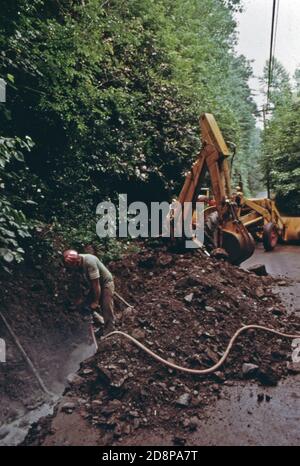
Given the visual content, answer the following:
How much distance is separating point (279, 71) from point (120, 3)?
46.3 m

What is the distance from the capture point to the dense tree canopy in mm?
5680

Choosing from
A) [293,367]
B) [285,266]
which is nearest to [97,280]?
[293,367]

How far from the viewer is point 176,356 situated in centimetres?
475

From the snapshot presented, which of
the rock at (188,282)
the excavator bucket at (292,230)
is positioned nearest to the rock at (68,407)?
the rock at (188,282)

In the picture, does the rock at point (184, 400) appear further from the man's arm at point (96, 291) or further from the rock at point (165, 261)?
the rock at point (165, 261)

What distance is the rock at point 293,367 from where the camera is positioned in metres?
4.59

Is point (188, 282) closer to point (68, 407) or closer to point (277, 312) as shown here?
point (277, 312)

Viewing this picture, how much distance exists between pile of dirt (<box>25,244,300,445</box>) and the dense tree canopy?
2522 mm

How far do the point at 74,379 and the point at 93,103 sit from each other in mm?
4991

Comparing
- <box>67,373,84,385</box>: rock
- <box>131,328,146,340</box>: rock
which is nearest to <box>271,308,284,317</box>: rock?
<box>131,328,146,340</box>: rock

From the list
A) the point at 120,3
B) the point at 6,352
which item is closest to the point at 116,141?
the point at 120,3

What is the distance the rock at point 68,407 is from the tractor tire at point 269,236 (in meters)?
9.70

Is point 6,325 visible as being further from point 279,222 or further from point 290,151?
point 290,151

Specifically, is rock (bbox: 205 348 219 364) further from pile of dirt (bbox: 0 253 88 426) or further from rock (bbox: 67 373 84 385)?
pile of dirt (bbox: 0 253 88 426)
